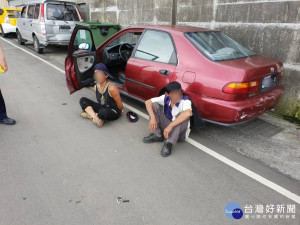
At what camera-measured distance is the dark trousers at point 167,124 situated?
3170 millimetres

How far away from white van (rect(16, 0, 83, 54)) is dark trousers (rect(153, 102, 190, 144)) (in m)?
6.98

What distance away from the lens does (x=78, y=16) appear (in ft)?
31.3

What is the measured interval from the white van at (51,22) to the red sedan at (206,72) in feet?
16.5

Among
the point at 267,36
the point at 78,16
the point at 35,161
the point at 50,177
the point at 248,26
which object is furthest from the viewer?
the point at 78,16

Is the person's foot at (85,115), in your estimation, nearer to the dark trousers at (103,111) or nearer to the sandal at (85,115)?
the sandal at (85,115)

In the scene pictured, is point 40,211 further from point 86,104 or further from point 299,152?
point 299,152

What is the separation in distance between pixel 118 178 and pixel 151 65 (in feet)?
6.21

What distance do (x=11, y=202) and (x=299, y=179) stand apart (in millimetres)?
3024

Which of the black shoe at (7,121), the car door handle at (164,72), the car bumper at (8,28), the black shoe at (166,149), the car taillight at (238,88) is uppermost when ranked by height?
the car bumper at (8,28)

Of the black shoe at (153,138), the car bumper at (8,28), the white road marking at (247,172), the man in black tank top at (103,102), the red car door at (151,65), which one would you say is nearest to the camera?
the white road marking at (247,172)

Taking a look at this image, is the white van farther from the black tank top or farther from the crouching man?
the crouching man

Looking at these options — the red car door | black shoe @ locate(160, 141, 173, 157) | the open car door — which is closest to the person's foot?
the open car door

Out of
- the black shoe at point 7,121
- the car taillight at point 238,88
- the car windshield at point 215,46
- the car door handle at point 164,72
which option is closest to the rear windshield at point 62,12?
the black shoe at point 7,121

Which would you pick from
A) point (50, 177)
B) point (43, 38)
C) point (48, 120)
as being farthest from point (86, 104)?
point (43, 38)
